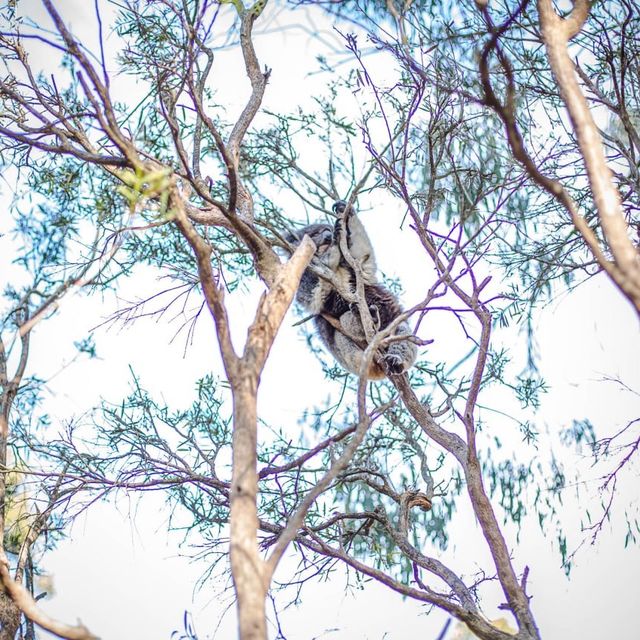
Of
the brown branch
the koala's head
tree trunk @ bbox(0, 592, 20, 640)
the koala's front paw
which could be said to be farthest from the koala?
the brown branch

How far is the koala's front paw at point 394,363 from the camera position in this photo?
15.8 ft

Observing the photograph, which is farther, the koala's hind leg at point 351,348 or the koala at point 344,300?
the koala's hind leg at point 351,348

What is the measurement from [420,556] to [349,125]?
3735mm

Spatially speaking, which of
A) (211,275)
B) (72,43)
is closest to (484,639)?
(211,275)

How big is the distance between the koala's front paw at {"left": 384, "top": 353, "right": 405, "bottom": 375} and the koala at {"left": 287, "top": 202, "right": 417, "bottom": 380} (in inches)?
14.8

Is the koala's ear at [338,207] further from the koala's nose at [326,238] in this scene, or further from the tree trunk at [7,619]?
the tree trunk at [7,619]

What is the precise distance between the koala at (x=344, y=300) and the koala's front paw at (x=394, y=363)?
0.38m

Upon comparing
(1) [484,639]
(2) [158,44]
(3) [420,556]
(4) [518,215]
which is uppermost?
(2) [158,44]

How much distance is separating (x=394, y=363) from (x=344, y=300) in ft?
3.23

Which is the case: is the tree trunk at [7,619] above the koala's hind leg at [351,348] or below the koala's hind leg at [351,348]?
below

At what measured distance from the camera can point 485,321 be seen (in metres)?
4.06

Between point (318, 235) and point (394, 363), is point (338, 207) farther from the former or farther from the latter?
point (394, 363)

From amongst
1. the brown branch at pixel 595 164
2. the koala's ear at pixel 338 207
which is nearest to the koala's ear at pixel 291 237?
the koala's ear at pixel 338 207

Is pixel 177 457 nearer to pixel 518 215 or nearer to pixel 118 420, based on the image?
pixel 118 420
